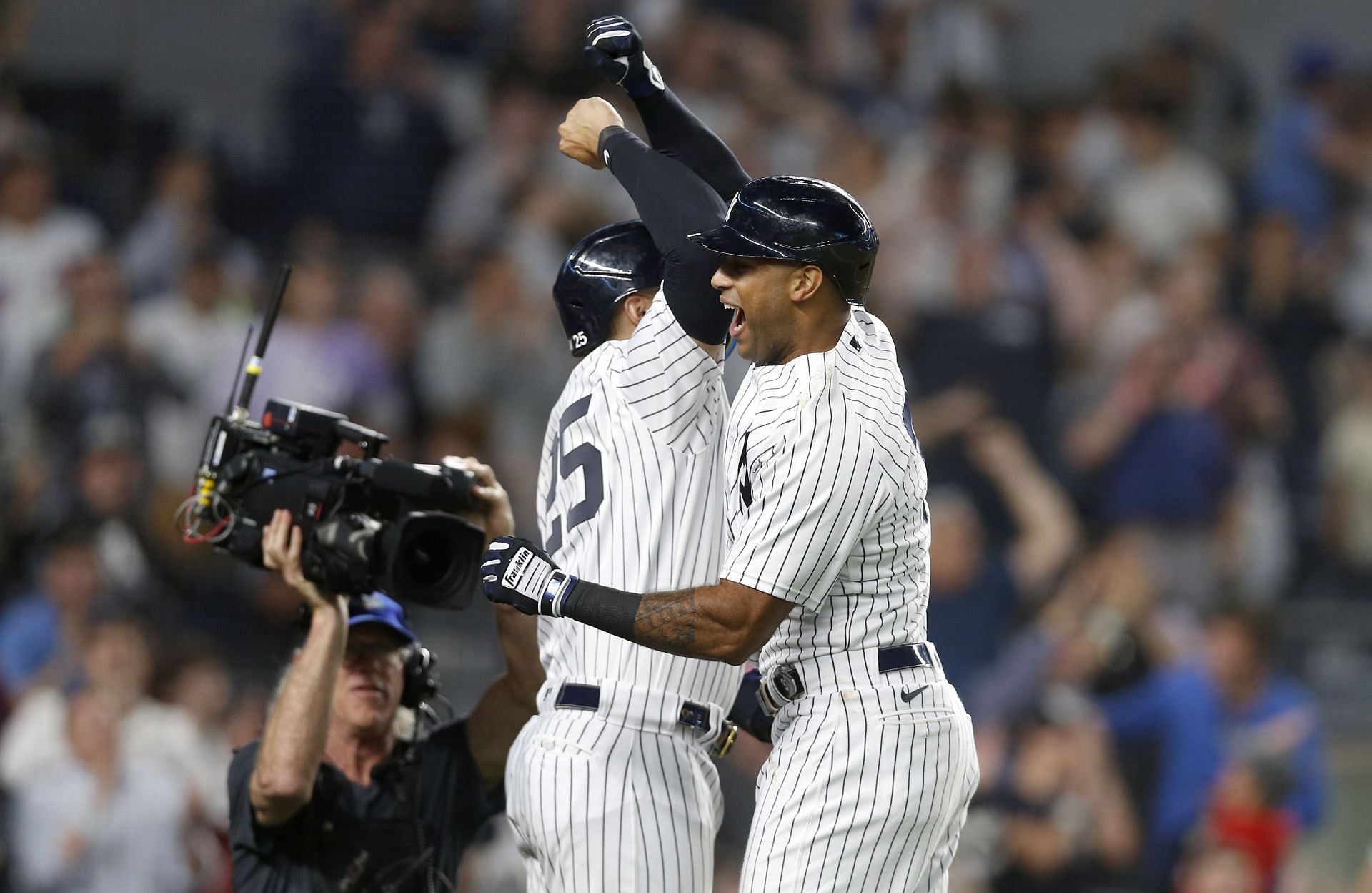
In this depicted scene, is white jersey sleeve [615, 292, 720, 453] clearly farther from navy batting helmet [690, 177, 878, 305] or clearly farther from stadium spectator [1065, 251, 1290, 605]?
stadium spectator [1065, 251, 1290, 605]

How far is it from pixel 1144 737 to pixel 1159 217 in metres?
3.28

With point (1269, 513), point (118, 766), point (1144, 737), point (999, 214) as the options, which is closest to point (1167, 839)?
point (1144, 737)

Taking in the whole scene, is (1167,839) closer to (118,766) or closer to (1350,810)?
(1350,810)

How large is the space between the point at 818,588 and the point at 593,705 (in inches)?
22.2

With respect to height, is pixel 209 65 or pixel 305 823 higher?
pixel 209 65

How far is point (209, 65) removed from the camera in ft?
28.1

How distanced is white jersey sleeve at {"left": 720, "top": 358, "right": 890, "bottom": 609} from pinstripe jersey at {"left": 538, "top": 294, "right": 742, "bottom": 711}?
371 mm

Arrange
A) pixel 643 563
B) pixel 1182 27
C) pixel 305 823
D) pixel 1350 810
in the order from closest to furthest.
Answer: pixel 643 563, pixel 305 823, pixel 1350 810, pixel 1182 27

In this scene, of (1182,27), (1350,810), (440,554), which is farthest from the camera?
(1182,27)

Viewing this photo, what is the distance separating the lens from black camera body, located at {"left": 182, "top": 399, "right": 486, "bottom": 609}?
3.45 meters

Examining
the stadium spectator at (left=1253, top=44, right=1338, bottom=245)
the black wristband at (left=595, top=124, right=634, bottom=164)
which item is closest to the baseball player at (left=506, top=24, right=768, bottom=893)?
the black wristband at (left=595, top=124, right=634, bottom=164)

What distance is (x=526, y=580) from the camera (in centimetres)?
297

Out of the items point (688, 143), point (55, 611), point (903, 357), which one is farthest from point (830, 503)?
point (903, 357)

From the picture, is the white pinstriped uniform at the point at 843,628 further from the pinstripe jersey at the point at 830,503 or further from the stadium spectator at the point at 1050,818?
the stadium spectator at the point at 1050,818
